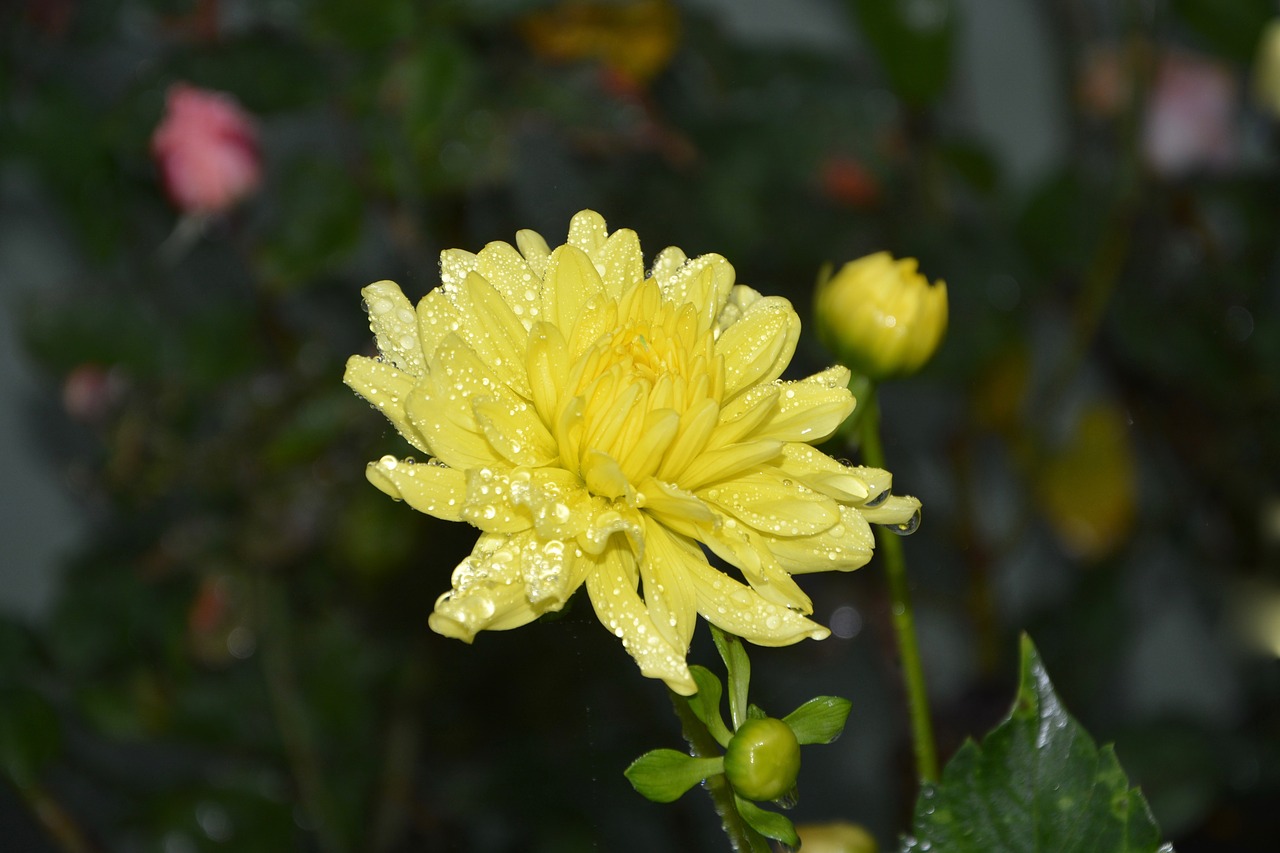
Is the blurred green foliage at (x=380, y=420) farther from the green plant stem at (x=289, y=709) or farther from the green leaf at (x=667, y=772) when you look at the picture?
the green leaf at (x=667, y=772)

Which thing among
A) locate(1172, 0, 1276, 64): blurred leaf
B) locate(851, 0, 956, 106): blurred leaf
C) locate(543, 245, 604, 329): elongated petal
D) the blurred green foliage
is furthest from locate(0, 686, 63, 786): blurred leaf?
locate(1172, 0, 1276, 64): blurred leaf

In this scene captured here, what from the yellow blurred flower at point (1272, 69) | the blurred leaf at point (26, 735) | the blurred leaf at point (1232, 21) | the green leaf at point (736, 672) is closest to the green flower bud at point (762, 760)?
the green leaf at point (736, 672)

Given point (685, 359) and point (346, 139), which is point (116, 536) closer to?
point (346, 139)

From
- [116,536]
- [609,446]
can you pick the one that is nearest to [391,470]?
[609,446]

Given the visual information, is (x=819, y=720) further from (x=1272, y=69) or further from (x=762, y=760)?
(x=1272, y=69)

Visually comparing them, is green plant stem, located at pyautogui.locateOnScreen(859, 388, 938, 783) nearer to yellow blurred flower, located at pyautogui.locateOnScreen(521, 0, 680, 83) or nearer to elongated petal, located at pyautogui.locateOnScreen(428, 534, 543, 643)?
elongated petal, located at pyautogui.locateOnScreen(428, 534, 543, 643)
